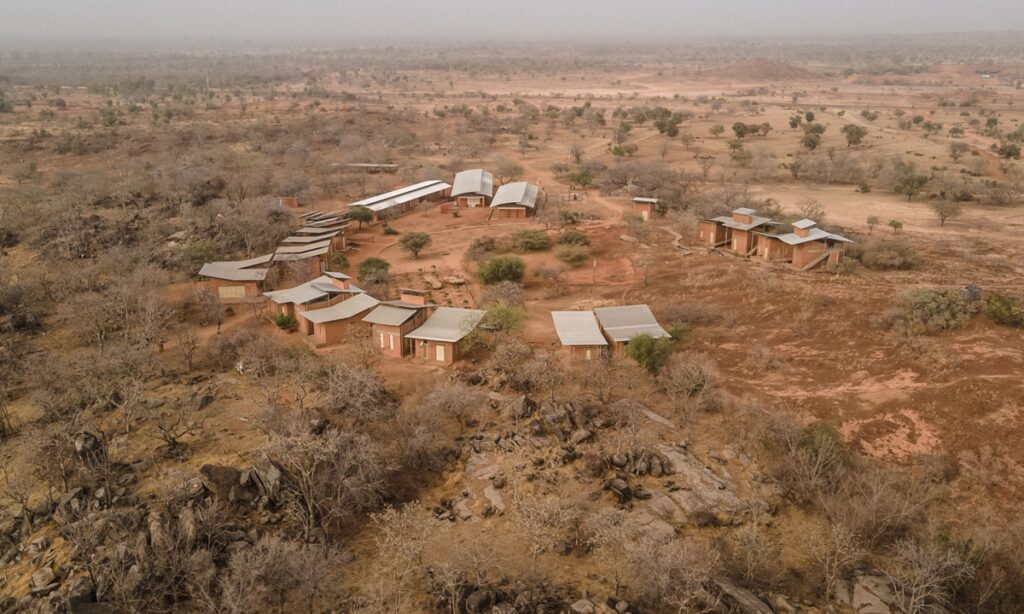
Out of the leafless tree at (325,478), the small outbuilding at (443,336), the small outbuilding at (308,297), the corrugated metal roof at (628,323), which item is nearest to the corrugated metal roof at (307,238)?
the small outbuilding at (308,297)

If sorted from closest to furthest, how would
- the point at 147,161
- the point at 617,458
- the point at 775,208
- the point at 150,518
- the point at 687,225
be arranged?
the point at 150,518, the point at 617,458, the point at 687,225, the point at 775,208, the point at 147,161

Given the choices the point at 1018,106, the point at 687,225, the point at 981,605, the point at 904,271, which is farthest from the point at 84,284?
the point at 1018,106

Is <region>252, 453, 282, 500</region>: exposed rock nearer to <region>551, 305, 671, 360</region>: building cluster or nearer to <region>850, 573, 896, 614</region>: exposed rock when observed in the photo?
<region>551, 305, 671, 360</region>: building cluster

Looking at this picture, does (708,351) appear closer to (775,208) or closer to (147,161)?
(775,208)

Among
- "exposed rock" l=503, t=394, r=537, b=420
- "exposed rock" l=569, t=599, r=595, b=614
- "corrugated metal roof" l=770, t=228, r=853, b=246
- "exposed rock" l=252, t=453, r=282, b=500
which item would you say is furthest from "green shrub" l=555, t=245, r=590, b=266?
"exposed rock" l=569, t=599, r=595, b=614

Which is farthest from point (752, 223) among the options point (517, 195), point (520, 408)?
point (520, 408)

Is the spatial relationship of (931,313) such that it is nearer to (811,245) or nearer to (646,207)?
(811,245)
